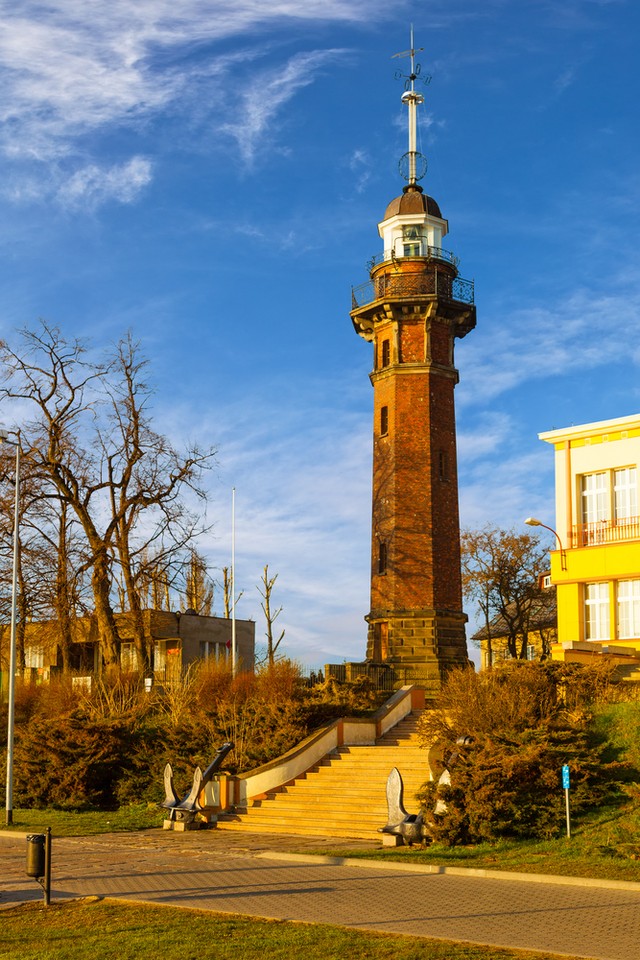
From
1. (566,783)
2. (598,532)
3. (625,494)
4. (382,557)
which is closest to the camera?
(566,783)

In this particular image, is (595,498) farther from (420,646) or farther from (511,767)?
(511,767)

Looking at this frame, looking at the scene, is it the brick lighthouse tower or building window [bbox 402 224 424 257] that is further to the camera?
Answer: building window [bbox 402 224 424 257]

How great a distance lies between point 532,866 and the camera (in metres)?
16.6

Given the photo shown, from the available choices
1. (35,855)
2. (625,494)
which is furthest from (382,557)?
(35,855)

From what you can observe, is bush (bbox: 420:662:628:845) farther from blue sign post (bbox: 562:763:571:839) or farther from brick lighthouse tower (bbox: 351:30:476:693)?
brick lighthouse tower (bbox: 351:30:476:693)

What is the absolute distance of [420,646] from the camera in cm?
3869

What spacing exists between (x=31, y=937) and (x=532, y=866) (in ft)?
26.7

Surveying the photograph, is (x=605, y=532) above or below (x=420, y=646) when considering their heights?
above

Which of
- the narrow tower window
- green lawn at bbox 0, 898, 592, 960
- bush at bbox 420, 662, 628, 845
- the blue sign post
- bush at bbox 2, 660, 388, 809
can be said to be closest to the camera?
green lawn at bbox 0, 898, 592, 960

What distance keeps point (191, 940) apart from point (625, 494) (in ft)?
86.3

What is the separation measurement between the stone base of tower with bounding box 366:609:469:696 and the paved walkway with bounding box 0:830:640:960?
1857 centimetres

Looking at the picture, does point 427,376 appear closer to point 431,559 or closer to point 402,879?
point 431,559

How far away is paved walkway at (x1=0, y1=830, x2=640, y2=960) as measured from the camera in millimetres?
11914

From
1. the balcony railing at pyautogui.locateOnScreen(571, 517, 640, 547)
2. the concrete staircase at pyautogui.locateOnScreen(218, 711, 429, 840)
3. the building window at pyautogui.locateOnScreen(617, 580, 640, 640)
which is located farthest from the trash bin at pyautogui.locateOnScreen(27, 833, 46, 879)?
the balcony railing at pyautogui.locateOnScreen(571, 517, 640, 547)
